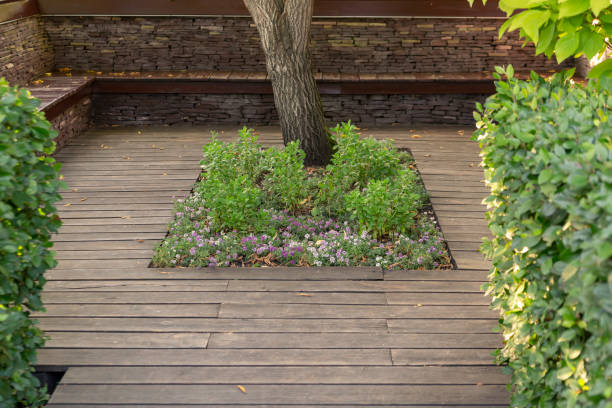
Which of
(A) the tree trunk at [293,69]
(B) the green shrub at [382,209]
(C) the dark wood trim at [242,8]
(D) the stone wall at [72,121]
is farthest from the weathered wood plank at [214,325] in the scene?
(C) the dark wood trim at [242,8]

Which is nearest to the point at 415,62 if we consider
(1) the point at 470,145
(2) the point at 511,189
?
(1) the point at 470,145

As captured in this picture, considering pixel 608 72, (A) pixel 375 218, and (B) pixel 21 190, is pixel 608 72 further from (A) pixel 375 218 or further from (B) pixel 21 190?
(B) pixel 21 190

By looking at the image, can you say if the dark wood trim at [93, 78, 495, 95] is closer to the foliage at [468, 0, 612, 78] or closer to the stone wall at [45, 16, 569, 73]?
the stone wall at [45, 16, 569, 73]

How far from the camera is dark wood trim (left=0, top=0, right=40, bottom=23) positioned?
5812 mm

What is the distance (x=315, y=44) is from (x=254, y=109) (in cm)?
109

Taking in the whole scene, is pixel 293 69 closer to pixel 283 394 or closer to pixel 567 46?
pixel 567 46

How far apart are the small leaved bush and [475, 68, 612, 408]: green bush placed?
125 cm

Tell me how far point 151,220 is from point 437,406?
2.52 meters

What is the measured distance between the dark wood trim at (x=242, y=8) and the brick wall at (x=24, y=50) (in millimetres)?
327

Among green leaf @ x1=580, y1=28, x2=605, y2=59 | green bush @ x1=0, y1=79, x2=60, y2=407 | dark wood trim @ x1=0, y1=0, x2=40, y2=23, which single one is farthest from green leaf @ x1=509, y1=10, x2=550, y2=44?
dark wood trim @ x1=0, y1=0, x2=40, y2=23

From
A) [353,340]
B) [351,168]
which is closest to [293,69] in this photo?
[351,168]

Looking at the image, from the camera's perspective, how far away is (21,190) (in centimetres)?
211

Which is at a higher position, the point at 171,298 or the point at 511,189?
the point at 511,189

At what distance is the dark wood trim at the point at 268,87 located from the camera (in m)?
6.42
